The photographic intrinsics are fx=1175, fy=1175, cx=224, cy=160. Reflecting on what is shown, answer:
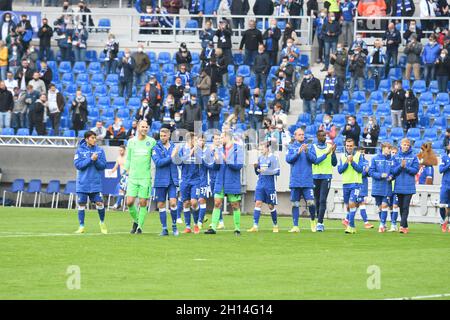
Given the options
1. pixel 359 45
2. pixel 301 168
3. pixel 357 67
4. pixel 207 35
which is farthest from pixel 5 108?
pixel 301 168

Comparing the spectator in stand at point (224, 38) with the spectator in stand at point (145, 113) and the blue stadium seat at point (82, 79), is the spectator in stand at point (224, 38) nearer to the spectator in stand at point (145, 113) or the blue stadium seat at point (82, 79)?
the spectator in stand at point (145, 113)

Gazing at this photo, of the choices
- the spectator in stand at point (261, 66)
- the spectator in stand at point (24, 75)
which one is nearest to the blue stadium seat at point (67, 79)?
the spectator in stand at point (24, 75)

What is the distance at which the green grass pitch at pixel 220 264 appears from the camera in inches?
570

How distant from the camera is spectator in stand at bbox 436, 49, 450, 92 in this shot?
1371 inches

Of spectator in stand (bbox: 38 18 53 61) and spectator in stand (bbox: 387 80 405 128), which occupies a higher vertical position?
spectator in stand (bbox: 38 18 53 61)

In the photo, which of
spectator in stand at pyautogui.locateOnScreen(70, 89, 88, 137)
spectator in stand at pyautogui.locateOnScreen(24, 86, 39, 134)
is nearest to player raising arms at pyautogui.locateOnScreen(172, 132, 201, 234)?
spectator in stand at pyautogui.locateOnScreen(70, 89, 88, 137)

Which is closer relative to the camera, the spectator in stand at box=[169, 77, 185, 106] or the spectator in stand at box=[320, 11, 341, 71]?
the spectator in stand at box=[169, 77, 185, 106]

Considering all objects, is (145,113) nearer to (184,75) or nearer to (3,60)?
(184,75)

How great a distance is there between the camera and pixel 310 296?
1403 cm

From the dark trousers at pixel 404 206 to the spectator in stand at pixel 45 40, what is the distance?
58.3 ft

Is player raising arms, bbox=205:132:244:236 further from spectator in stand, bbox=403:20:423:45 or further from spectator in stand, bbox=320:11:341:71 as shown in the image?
spectator in stand, bbox=403:20:423:45

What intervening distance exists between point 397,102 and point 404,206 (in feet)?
29.7

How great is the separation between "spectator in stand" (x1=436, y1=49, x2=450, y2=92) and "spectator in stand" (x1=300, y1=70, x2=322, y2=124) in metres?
3.57

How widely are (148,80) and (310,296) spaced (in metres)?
25.7
